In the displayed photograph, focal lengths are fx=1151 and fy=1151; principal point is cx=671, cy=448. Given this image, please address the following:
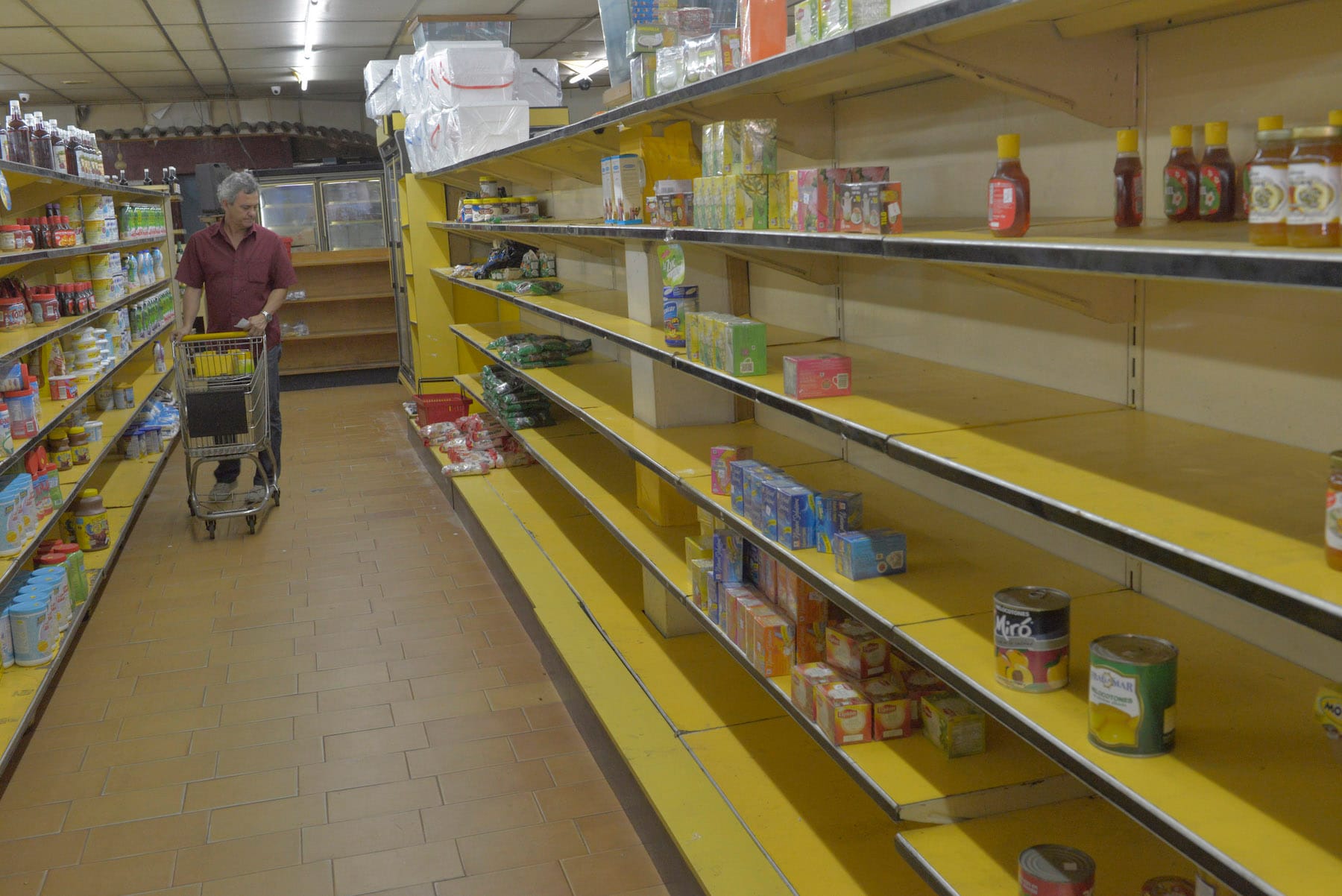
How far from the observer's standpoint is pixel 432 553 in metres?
5.90

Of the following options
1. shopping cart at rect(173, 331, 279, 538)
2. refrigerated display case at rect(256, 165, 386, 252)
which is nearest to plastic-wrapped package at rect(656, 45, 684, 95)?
shopping cart at rect(173, 331, 279, 538)

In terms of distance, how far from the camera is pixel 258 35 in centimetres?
1102

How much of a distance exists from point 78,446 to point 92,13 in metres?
5.33

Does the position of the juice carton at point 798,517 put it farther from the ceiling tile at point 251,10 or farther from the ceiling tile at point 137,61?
the ceiling tile at point 137,61

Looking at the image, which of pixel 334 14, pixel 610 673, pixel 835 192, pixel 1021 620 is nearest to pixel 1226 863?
pixel 1021 620

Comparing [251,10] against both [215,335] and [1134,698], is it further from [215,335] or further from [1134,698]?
[1134,698]

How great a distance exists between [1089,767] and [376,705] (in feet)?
9.98

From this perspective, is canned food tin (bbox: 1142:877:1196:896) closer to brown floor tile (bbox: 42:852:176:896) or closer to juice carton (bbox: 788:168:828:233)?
A: juice carton (bbox: 788:168:828:233)

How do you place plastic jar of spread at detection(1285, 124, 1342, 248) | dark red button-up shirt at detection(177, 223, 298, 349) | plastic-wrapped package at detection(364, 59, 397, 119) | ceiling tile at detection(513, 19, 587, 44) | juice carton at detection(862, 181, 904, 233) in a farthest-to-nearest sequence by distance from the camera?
ceiling tile at detection(513, 19, 587, 44)
plastic-wrapped package at detection(364, 59, 397, 119)
dark red button-up shirt at detection(177, 223, 298, 349)
juice carton at detection(862, 181, 904, 233)
plastic jar of spread at detection(1285, 124, 1342, 248)

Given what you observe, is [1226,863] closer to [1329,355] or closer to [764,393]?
[1329,355]

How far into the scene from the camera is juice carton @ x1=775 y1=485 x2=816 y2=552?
256 centimetres

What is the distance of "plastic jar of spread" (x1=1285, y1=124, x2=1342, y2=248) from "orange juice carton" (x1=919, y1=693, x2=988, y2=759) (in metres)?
1.32

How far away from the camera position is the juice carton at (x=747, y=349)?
2844 mm

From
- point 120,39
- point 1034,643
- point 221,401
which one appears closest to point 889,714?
point 1034,643
